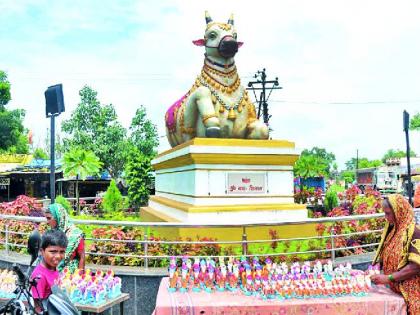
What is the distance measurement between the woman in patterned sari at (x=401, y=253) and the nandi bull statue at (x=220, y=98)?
4.67 m

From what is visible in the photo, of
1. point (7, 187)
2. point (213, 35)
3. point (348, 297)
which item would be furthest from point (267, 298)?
point (7, 187)

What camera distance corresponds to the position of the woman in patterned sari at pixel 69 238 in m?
3.96

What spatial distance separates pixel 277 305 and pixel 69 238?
197cm

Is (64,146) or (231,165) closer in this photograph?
(231,165)

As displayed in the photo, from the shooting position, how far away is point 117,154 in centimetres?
2938

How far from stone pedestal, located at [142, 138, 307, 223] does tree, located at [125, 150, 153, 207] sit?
12606 mm

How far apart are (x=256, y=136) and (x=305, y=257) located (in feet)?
8.95

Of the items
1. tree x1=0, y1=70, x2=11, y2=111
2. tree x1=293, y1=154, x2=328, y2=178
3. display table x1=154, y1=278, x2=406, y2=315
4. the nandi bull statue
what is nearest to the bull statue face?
the nandi bull statue

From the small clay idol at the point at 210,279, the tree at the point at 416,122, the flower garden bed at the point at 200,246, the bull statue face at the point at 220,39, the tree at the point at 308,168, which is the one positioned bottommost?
the flower garden bed at the point at 200,246

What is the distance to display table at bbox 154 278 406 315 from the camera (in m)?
3.33

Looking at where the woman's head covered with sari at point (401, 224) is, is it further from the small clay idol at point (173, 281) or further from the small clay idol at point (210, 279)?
the small clay idol at point (173, 281)

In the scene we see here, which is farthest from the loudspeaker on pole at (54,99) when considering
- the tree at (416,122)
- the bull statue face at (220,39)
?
the tree at (416,122)

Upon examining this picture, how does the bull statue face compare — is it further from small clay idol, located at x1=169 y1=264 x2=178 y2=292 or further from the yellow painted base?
small clay idol, located at x1=169 y1=264 x2=178 y2=292

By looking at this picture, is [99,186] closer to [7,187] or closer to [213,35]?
[7,187]
